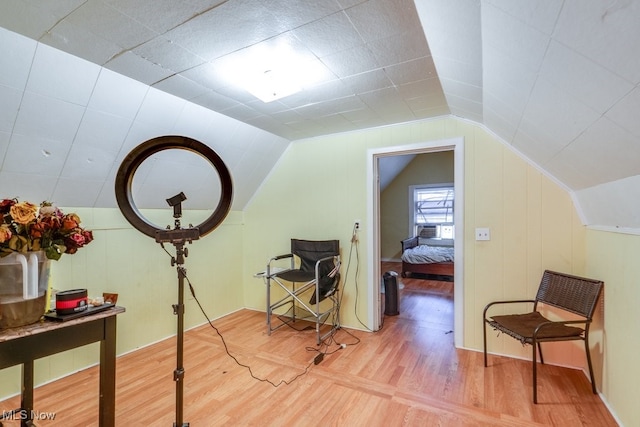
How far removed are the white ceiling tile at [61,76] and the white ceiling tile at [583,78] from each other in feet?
7.17

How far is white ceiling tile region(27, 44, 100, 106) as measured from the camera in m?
1.53

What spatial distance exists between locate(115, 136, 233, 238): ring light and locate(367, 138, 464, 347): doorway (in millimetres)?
1827

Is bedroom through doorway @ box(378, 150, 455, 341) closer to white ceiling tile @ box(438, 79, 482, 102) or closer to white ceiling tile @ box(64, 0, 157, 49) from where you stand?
white ceiling tile @ box(438, 79, 482, 102)

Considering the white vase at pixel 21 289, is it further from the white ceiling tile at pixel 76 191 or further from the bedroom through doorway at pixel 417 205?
the bedroom through doorway at pixel 417 205

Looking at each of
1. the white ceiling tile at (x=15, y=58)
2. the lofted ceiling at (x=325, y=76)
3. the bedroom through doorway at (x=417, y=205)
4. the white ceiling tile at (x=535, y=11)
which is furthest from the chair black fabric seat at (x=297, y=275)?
the bedroom through doorway at (x=417, y=205)

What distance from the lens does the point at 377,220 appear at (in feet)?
10.1

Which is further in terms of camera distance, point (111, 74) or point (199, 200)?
point (199, 200)

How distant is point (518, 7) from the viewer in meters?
0.89

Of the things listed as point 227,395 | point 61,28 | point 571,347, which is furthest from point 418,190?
point 61,28

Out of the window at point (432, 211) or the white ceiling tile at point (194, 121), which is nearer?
the white ceiling tile at point (194, 121)

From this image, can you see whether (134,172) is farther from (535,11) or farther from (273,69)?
(535,11)

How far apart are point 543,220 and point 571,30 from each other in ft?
6.52

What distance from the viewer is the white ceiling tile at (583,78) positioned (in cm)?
84

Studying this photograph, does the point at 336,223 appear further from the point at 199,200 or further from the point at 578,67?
the point at 578,67
